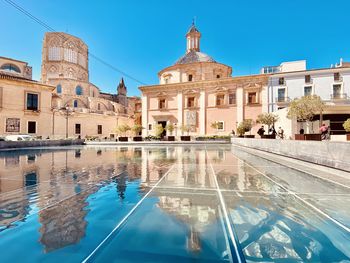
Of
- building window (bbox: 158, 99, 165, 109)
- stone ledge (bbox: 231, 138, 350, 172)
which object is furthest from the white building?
stone ledge (bbox: 231, 138, 350, 172)

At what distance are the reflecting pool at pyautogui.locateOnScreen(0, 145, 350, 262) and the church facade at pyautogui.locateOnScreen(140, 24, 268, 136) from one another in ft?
78.2

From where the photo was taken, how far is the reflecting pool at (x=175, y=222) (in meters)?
1.80

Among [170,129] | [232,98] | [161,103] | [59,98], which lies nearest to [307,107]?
[232,98]

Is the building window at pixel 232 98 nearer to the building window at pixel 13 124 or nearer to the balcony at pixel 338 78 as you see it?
the balcony at pixel 338 78

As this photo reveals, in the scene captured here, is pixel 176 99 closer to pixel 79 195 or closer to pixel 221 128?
pixel 221 128

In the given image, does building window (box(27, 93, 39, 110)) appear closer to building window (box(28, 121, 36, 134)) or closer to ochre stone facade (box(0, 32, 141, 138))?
ochre stone facade (box(0, 32, 141, 138))

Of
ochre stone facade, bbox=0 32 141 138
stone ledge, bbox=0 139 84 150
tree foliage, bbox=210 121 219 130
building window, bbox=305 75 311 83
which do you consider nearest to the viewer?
stone ledge, bbox=0 139 84 150

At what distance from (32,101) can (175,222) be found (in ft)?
101

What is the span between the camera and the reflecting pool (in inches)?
71.0

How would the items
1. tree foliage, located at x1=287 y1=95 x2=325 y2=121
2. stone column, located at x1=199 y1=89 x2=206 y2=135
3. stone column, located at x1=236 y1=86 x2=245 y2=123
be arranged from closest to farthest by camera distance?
1. tree foliage, located at x1=287 y1=95 x2=325 y2=121
2. stone column, located at x1=236 y1=86 x2=245 y2=123
3. stone column, located at x1=199 y1=89 x2=206 y2=135

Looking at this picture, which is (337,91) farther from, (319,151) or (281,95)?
(319,151)

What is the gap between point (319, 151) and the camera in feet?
18.3

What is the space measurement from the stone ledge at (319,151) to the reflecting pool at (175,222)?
1065 mm

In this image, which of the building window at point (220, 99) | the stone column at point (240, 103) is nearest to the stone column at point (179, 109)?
the building window at point (220, 99)
